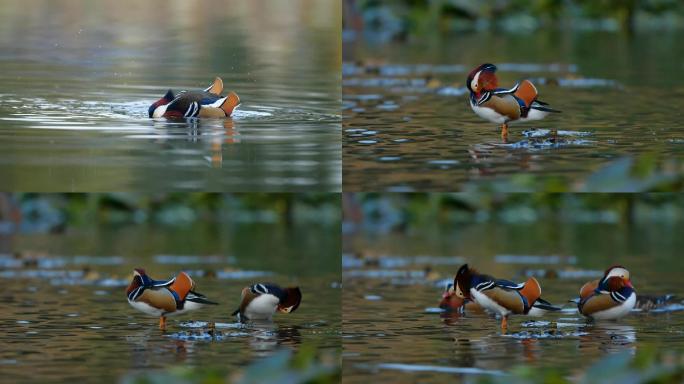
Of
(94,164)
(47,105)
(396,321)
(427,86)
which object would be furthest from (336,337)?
(427,86)

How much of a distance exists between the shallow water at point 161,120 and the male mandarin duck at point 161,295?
54 cm

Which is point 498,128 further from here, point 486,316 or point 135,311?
point 135,311

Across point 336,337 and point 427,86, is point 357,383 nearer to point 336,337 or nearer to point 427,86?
point 336,337

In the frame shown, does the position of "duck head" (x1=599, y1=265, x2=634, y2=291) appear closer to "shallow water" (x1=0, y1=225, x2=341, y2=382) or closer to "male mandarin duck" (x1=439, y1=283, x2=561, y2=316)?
"male mandarin duck" (x1=439, y1=283, x2=561, y2=316)

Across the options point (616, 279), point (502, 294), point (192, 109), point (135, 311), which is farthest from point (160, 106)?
point (616, 279)

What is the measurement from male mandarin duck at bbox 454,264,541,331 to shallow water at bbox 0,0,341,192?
919 mm

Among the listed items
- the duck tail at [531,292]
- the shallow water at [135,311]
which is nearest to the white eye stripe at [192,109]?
the shallow water at [135,311]

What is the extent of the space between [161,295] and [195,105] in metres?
1.86

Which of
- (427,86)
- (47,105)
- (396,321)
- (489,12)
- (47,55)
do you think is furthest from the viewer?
(489,12)

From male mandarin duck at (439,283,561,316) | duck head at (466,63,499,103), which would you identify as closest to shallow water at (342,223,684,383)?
male mandarin duck at (439,283,561,316)

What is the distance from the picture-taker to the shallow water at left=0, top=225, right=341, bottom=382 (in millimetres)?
7879

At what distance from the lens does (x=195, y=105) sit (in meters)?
10.1

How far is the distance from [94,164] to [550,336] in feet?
8.94

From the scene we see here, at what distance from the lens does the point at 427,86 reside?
12.8 meters
